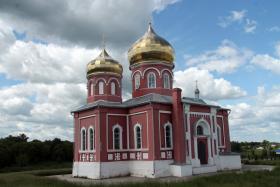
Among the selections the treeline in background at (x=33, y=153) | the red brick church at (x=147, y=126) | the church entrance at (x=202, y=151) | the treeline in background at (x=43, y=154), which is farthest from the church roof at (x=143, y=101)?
the treeline in background at (x=33, y=153)

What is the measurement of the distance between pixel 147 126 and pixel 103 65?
705 cm

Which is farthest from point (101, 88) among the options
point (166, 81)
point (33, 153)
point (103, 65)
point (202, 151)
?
point (33, 153)

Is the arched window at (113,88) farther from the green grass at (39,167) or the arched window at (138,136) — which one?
the green grass at (39,167)

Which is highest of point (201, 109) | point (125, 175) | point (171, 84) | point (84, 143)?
point (171, 84)

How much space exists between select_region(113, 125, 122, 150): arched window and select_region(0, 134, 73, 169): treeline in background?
80.8ft

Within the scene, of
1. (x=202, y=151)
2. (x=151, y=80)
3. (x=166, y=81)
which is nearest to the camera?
(x=202, y=151)

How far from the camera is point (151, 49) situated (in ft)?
84.5

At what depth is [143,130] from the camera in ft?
75.1

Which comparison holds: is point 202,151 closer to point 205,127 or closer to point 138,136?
point 205,127

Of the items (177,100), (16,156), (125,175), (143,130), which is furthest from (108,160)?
(16,156)

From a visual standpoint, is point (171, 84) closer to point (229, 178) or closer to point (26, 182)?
point (229, 178)

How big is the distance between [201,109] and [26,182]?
46.3 feet

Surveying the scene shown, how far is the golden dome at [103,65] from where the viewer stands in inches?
1046

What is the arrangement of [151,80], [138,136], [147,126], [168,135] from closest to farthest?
[147,126] → [168,135] → [138,136] → [151,80]
